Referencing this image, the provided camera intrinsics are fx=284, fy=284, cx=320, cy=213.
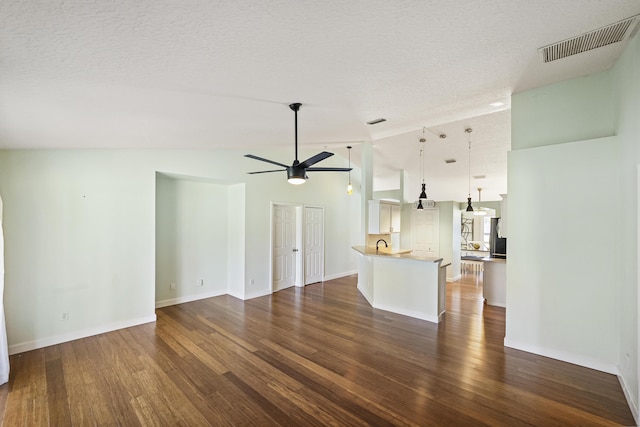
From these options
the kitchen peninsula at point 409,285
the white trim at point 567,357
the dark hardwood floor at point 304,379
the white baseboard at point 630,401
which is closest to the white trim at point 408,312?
the kitchen peninsula at point 409,285

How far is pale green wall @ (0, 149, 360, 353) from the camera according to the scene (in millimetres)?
3453

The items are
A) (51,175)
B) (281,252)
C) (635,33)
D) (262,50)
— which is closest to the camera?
(262,50)

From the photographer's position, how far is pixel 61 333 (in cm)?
371

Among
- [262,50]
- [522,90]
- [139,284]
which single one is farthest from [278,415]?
[522,90]

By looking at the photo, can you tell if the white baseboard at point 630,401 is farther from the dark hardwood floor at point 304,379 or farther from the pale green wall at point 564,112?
the pale green wall at point 564,112

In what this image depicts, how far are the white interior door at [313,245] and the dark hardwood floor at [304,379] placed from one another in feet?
8.80

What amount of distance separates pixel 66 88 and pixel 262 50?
138 centimetres

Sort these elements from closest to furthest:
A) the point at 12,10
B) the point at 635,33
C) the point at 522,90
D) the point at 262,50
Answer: the point at 12,10 < the point at 262,50 < the point at 635,33 < the point at 522,90

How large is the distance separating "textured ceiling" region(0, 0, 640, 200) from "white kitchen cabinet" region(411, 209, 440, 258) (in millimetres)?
4458

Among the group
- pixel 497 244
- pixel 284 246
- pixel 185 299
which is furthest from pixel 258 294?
pixel 497 244

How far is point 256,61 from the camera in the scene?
198 centimetres

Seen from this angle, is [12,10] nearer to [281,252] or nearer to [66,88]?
[66,88]

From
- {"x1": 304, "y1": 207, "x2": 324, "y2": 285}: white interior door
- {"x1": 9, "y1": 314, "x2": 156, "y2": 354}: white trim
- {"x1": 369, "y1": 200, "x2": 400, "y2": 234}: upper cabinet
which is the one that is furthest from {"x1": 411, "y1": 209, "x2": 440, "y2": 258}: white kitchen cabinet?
{"x1": 9, "y1": 314, "x2": 156, "y2": 354}: white trim

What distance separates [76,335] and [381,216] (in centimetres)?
532
